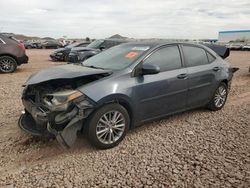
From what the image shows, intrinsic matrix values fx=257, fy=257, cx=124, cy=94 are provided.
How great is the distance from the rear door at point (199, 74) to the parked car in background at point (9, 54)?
26.6ft

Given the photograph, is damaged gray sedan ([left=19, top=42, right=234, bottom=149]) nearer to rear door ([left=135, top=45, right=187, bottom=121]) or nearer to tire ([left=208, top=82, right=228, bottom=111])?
rear door ([left=135, top=45, right=187, bottom=121])

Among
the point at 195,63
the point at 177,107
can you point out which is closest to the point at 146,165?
the point at 177,107

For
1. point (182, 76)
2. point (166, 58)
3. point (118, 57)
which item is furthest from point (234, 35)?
point (118, 57)

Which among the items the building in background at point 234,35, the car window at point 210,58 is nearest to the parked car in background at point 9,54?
the car window at point 210,58

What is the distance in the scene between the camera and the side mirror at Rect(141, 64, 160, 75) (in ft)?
12.9

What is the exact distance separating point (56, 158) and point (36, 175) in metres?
0.44

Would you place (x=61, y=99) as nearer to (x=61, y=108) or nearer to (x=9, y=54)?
(x=61, y=108)

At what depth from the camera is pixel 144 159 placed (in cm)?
351

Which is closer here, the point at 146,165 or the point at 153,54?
the point at 146,165

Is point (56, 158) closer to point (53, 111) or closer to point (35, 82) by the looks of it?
point (53, 111)

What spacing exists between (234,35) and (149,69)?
177ft

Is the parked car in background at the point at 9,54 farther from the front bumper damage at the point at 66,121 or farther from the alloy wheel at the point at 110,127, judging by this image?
the alloy wheel at the point at 110,127

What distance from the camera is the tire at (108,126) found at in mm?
3561

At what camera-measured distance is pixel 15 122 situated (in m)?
4.79
